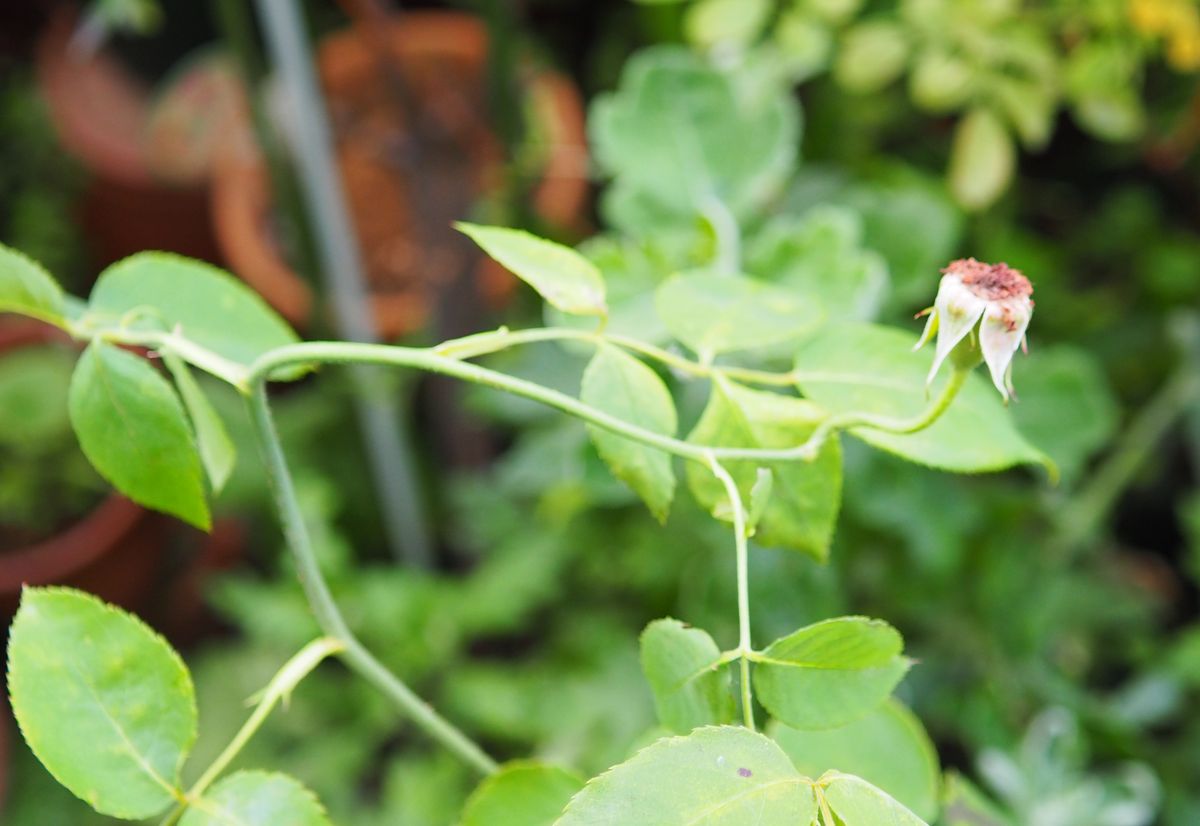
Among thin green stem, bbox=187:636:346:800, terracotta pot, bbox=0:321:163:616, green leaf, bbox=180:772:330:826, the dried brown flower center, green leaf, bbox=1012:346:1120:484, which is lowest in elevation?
terracotta pot, bbox=0:321:163:616

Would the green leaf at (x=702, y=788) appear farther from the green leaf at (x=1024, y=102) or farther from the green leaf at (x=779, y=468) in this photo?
the green leaf at (x=1024, y=102)

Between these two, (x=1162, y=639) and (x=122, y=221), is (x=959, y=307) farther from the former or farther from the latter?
(x=122, y=221)

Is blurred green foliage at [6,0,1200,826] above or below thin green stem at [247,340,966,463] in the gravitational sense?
below

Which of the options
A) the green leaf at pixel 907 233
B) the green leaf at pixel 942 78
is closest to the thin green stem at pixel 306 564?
the green leaf at pixel 907 233

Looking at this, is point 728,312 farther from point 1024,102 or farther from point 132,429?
point 1024,102

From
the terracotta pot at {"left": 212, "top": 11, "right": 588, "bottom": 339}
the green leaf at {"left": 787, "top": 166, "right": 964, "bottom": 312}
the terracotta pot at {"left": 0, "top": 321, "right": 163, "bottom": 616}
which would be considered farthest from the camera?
the terracotta pot at {"left": 212, "top": 11, "right": 588, "bottom": 339}

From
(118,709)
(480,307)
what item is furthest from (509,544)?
(118,709)

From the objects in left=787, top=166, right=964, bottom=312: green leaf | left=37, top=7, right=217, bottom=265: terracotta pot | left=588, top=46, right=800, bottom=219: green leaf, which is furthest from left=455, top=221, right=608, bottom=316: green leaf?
left=37, top=7, right=217, bottom=265: terracotta pot

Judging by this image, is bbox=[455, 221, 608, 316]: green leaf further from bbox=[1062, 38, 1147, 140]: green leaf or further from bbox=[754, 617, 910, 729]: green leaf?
bbox=[1062, 38, 1147, 140]: green leaf
